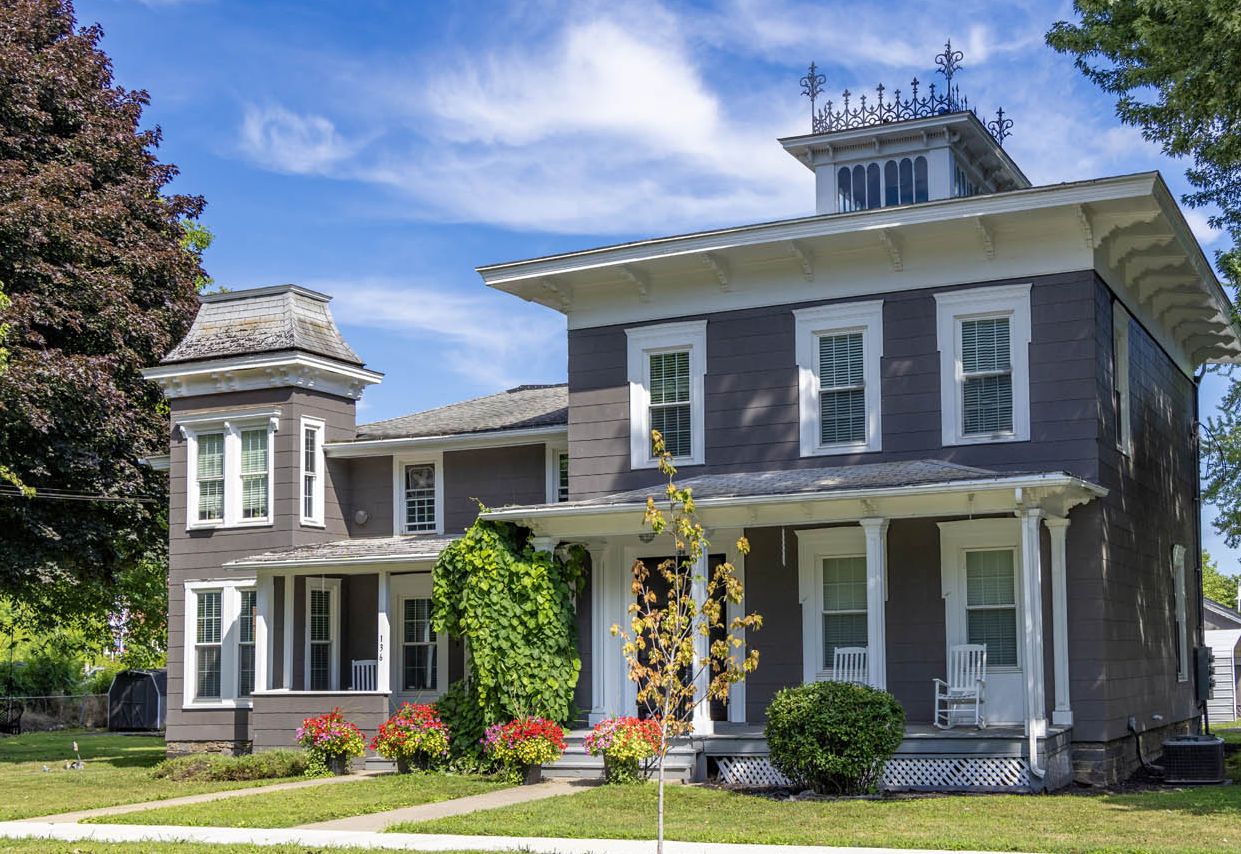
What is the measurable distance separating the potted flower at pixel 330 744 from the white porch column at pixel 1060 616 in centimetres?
925

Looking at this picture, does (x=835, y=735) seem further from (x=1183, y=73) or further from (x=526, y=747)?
(x=1183, y=73)

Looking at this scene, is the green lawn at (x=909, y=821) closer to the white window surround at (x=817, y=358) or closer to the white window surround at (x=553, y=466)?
the white window surround at (x=817, y=358)

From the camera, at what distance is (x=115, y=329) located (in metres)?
27.8

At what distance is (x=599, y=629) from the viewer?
20.2 meters

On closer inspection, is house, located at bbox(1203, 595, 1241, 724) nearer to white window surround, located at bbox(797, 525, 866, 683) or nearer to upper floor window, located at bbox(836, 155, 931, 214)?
upper floor window, located at bbox(836, 155, 931, 214)

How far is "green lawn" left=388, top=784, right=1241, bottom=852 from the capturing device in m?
12.4

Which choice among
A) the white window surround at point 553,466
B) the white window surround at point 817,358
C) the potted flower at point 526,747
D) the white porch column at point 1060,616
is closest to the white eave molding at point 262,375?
the white window surround at point 553,466

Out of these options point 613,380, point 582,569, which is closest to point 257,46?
point 613,380

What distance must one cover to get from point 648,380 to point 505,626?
4015 mm

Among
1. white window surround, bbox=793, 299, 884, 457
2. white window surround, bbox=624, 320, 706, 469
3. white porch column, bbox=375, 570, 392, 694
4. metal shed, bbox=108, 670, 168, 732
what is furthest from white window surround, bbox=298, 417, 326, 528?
metal shed, bbox=108, 670, 168, 732

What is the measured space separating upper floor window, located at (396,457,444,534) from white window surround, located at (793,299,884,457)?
667 cm

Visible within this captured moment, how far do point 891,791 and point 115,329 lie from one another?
18.1 meters

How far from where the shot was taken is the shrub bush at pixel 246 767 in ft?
64.6

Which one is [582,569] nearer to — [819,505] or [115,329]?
[819,505]
